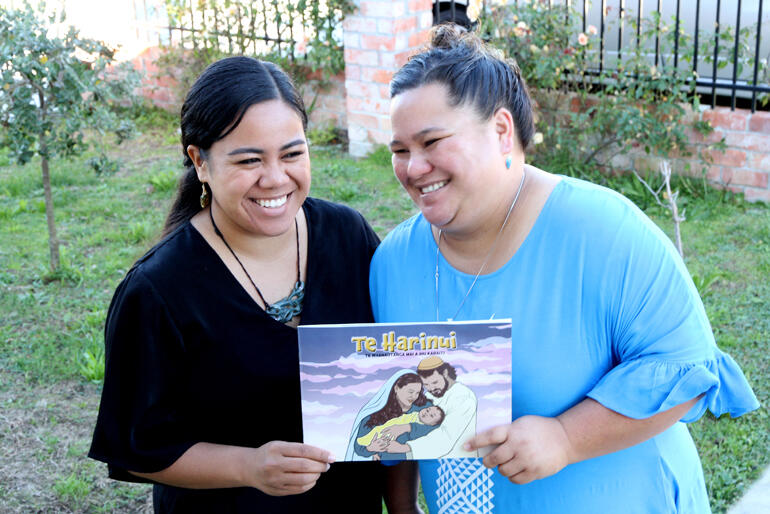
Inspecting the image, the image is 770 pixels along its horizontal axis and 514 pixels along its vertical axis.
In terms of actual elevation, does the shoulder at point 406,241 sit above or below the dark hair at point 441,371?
above

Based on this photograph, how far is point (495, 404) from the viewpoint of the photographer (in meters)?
2.01

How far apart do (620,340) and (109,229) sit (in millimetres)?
5539

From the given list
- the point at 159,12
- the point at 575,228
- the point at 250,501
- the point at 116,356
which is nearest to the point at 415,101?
the point at 575,228

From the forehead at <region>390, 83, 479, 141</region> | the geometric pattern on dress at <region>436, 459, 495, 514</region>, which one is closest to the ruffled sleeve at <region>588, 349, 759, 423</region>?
the geometric pattern on dress at <region>436, 459, 495, 514</region>

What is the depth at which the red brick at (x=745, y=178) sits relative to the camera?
262 inches

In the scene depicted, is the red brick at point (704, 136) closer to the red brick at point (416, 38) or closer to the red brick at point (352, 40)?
the red brick at point (416, 38)

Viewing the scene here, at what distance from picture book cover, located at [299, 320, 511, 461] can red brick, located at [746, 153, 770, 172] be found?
5.41 meters

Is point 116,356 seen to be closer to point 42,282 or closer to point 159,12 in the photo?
point 42,282

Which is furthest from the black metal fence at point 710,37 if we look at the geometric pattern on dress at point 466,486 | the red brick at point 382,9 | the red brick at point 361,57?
the geometric pattern on dress at point 466,486

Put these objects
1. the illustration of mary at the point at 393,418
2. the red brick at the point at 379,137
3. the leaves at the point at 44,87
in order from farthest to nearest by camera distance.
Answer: the red brick at the point at 379,137
the leaves at the point at 44,87
the illustration of mary at the point at 393,418

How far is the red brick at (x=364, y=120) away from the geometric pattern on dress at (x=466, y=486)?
618 cm

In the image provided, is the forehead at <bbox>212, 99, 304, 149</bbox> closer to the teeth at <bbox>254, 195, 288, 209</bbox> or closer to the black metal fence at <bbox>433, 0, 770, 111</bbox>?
the teeth at <bbox>254, 195, 288, 209</bbox>

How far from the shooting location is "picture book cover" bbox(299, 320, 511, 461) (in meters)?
1.96

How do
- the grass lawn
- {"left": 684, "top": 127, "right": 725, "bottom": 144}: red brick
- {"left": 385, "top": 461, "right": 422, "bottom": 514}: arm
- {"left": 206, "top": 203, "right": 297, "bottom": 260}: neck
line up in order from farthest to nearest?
1. {"left": 684, "top": 127, "right": 725, "bottom": 144}: red brick
2. the grass lawn
3. {"left": 385, "top": 461, "right": 422, "bottom": 514}: arm
4. {"left": 206, "top": 203, "right": 297, "bottom": 260}: neck
